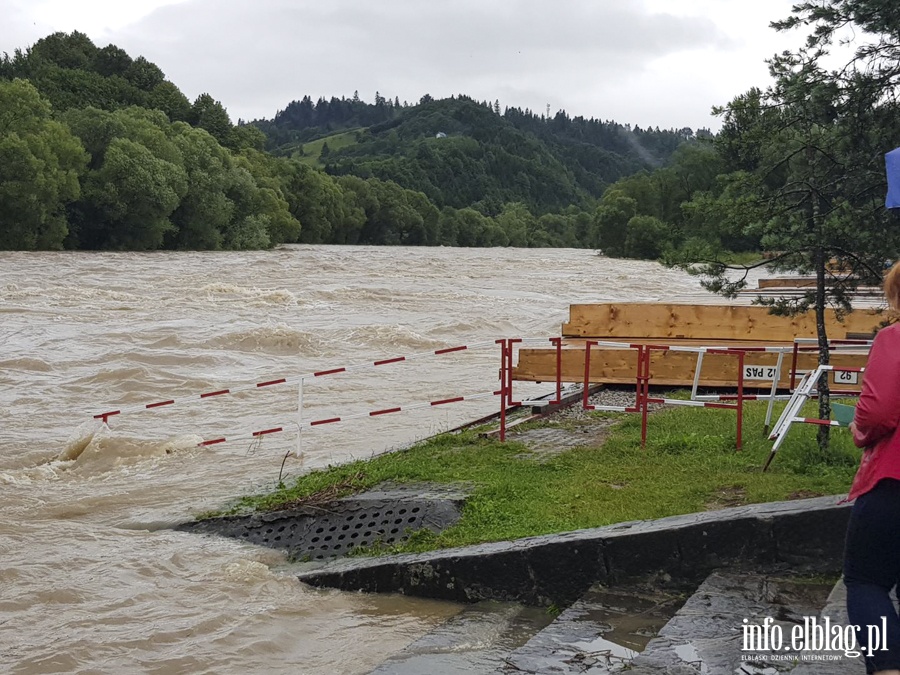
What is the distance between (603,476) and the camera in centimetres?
811

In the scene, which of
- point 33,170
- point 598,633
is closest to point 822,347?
point 598,633

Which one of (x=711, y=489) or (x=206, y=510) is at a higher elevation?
(x=711, y=489)

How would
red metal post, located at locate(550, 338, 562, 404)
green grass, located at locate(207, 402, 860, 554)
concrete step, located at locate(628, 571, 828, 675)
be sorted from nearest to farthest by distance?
concrete step, located at locate(628, 571, 828, 675), green grass, located at locate(207, 402, 860, 554), red metal post, located at locate(550, 338, 562, 404)

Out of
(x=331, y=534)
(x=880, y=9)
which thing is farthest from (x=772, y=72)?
(x=331, y=534)

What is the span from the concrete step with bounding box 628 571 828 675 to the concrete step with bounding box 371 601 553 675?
90cm

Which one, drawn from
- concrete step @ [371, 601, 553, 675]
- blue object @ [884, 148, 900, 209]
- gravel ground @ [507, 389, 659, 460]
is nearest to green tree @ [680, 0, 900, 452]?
blue object @ [884, 148, 900, 209]

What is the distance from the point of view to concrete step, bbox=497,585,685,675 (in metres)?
4.75

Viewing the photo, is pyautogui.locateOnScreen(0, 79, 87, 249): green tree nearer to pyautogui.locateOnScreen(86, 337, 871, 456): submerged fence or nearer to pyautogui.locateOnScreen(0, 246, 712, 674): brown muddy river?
pyautogui.locateOnScreen(0, 246, 712, 674): brown muddy river

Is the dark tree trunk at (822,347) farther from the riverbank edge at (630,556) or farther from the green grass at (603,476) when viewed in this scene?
the riverbank edge at (630,556)

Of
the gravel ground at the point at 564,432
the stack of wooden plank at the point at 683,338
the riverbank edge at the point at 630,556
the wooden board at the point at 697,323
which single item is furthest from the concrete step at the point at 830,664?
the wooden board at the point at 697,323

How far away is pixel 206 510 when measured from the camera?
8883 mm

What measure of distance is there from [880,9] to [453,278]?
138ft

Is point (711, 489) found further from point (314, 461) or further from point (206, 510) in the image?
point (314, 461)

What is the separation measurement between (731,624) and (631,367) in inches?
320
